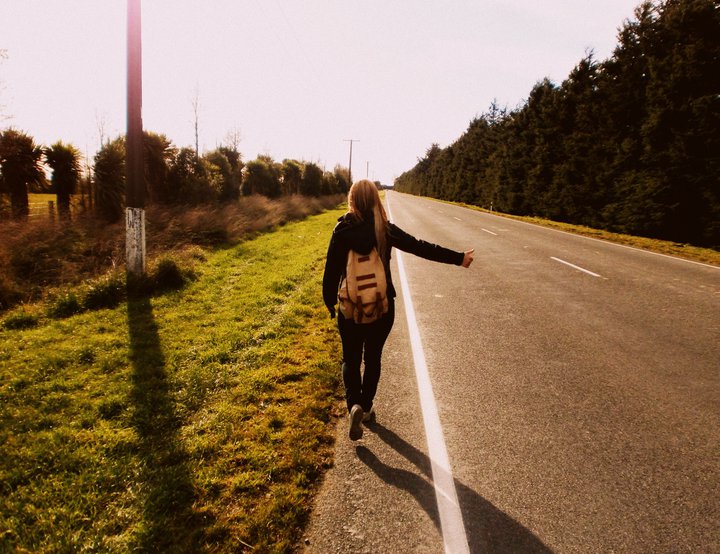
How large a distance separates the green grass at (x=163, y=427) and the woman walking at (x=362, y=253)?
458mm

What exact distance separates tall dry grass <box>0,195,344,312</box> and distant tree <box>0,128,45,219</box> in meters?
1.93

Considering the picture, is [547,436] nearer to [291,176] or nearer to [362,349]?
[362,349]

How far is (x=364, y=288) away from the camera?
293 centimetres

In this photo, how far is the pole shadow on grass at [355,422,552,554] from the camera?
2238 mm

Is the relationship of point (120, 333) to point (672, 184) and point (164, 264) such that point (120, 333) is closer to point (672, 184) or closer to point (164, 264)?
point (164, 264)

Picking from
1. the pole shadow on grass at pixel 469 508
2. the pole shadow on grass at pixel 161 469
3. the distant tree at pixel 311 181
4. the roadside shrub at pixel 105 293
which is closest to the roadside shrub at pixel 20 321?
the roadside shrub at pixel 105 293

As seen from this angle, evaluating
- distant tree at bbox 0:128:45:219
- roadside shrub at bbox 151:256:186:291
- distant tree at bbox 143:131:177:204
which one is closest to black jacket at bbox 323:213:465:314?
roadside shrub at bbox 151:256:186:291

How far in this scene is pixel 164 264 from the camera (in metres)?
7.88

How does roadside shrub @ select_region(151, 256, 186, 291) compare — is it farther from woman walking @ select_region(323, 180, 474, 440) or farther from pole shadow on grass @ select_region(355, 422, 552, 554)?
pole shadow on grass @ select_region(355, 422, 552, 554)

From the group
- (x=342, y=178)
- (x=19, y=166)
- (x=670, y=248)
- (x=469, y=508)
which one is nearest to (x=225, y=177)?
(x=19, y=166)

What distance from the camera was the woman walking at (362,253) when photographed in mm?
2986

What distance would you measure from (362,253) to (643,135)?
18.5m

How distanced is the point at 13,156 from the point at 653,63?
73.9ft

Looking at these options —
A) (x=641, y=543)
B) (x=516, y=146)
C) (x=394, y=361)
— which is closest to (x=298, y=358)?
(x=394, y=361)
